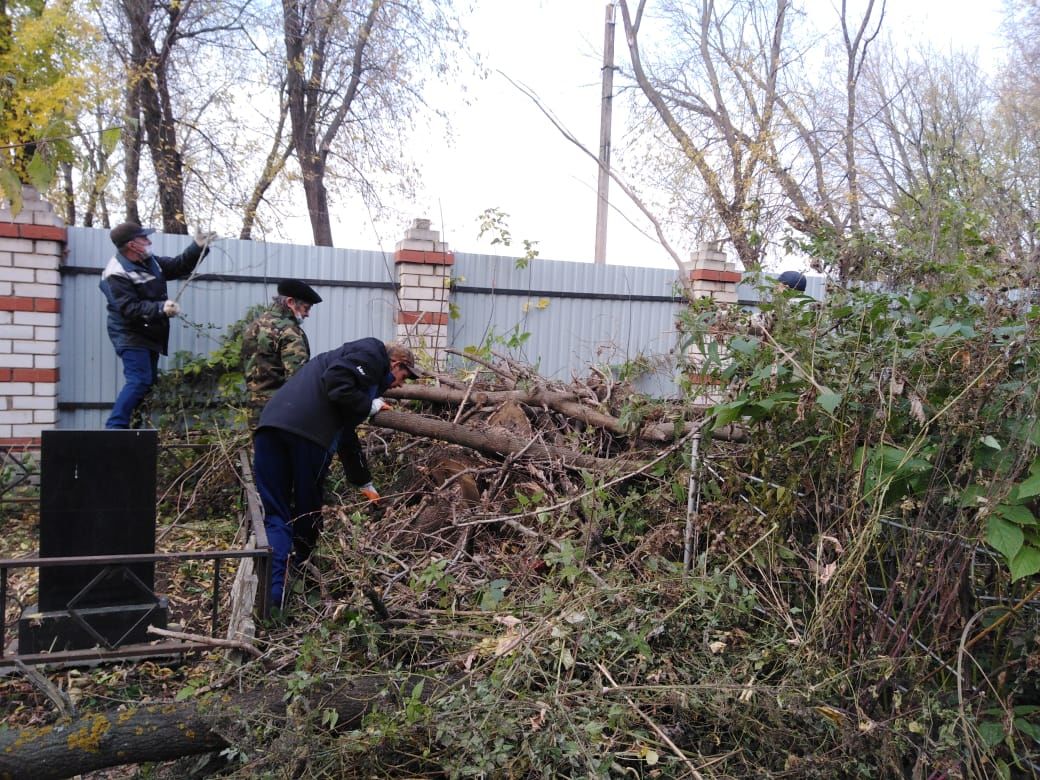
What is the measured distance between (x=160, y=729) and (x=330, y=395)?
1817mm

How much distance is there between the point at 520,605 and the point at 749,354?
4.90ft

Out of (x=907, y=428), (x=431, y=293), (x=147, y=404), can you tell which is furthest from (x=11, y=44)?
(x=907, y=428)

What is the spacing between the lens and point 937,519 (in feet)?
8.50

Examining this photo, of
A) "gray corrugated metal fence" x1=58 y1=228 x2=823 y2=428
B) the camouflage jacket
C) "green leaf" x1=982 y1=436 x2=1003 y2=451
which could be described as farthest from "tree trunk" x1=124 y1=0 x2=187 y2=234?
"green leaf" x1=982 y1=436 x2=1003 y2=451

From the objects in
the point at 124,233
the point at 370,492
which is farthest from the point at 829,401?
the point at 124,233

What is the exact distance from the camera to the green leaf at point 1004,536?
7.36 feet

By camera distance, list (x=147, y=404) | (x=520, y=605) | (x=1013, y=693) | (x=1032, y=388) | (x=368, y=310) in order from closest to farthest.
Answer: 1. (x=1032, y=388)
2. (x=1013, y=693)
3. (x=520, y=605)
4. (x=147, y=404)
5. (x=368, y=310)

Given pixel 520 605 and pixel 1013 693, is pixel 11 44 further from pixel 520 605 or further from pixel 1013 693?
pixel 1013 693

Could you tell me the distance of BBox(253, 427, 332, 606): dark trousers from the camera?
399 centimetres

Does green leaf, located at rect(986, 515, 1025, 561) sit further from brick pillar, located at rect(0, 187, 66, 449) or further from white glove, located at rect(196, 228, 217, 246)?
brick pillar, located at rect(0, 187, 66, 449)

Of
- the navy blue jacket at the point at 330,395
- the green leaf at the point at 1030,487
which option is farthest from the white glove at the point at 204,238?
the green leaf at the point at 1030,487

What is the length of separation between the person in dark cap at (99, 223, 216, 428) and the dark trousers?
7.77 feet

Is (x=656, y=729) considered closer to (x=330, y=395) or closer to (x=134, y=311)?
(x=330, y=395)

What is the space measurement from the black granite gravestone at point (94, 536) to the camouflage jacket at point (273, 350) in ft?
6.49
